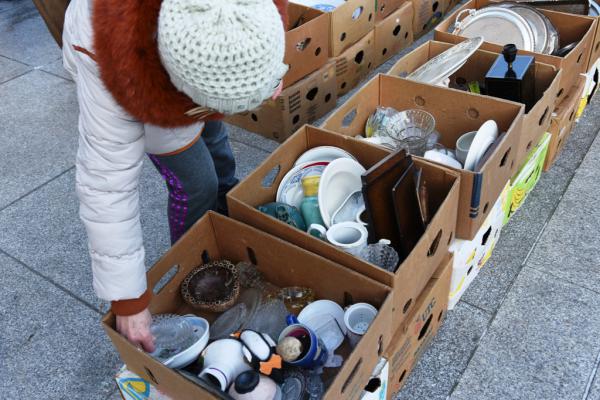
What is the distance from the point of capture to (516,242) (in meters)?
1.82

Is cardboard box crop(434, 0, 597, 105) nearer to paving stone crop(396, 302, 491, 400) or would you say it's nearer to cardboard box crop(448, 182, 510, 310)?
cardboard box crop(448, 182, 510, 310)

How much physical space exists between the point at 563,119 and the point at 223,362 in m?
1.54

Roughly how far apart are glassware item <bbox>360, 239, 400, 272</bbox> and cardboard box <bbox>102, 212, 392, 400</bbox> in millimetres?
119

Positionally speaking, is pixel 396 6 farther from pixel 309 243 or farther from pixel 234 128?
pixel 309 243

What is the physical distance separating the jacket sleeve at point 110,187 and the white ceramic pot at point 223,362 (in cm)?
17

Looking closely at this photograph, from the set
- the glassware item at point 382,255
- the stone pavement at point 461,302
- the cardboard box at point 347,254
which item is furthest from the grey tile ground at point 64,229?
the glassware item at point 382,255

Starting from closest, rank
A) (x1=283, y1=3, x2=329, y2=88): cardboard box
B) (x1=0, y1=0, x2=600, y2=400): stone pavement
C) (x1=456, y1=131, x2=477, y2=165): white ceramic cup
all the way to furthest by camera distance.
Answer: (x1=0, y1=0, x2=600, y2=400): stone pavement < (x1=456, y1=131, x2=477, y2=165): white ceramic cup < (x1=283, y1=3, x2=329, y2=88): cardboard box

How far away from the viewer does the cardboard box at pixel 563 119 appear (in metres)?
1.92

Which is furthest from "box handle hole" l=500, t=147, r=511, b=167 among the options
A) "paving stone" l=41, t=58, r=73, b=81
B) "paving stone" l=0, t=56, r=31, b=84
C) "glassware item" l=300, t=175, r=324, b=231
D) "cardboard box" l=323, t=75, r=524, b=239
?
"paving stone" l=0, t=56, r=31, b=84

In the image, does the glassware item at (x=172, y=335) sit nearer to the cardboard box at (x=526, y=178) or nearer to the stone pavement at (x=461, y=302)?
the stone pavement at (x=461, y=302)

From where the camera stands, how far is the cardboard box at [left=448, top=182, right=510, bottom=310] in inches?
57.8

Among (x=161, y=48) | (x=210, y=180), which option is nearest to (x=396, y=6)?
(x=210, y=180)

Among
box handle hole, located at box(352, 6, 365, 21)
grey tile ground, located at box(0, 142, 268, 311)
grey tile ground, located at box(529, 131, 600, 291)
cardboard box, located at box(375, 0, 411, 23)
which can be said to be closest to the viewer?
grey tile ground, located at box(529, 131, 600, 291)

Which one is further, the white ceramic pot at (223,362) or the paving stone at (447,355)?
the paving stone at (447,355)
